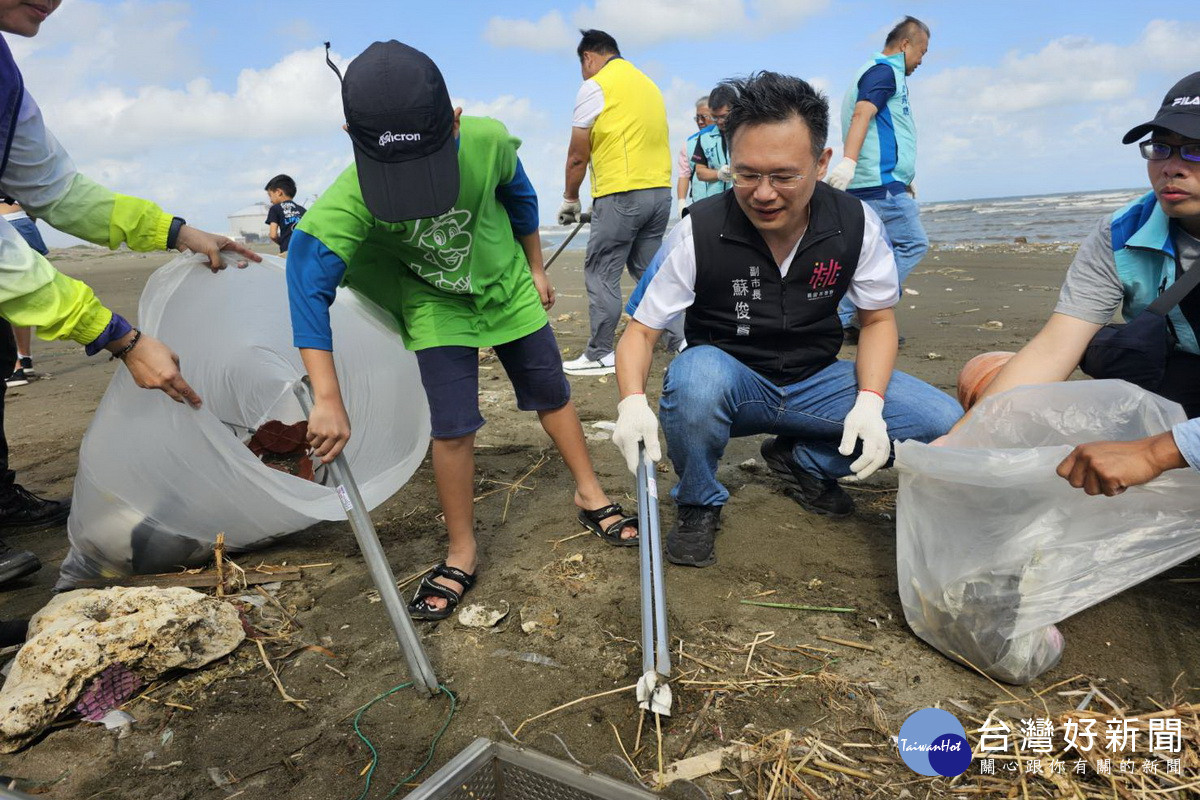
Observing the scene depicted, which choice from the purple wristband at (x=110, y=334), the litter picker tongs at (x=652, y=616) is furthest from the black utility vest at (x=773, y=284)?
the purple wristband at (x=110, y=334)

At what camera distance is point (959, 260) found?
988cm

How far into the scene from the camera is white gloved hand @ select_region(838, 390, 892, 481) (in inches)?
80.4

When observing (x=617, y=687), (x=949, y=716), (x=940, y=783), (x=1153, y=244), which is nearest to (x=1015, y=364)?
(x=1153, y=244)

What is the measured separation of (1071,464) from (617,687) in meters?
1.02

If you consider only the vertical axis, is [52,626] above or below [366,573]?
above

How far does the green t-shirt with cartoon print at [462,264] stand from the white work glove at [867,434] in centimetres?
92

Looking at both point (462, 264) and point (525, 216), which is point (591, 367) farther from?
point (462, 264)

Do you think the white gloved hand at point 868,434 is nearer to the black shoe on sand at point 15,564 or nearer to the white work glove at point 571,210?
the black shoe on sand at point 15,564

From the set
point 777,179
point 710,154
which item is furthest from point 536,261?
point 710,154

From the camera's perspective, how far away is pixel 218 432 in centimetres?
203

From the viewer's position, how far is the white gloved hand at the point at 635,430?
200 centimetres

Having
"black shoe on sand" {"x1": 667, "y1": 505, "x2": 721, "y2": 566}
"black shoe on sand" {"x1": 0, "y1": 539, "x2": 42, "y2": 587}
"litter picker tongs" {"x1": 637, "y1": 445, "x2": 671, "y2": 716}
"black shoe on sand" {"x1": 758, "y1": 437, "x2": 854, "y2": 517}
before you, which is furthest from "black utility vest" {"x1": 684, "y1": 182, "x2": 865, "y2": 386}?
"black shoe on sand" {"x1": 0, "y1": 539, "x2": 42, "y2": 587}

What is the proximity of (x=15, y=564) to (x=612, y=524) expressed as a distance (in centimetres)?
182

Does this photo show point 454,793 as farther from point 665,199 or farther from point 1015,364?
point 665,199
